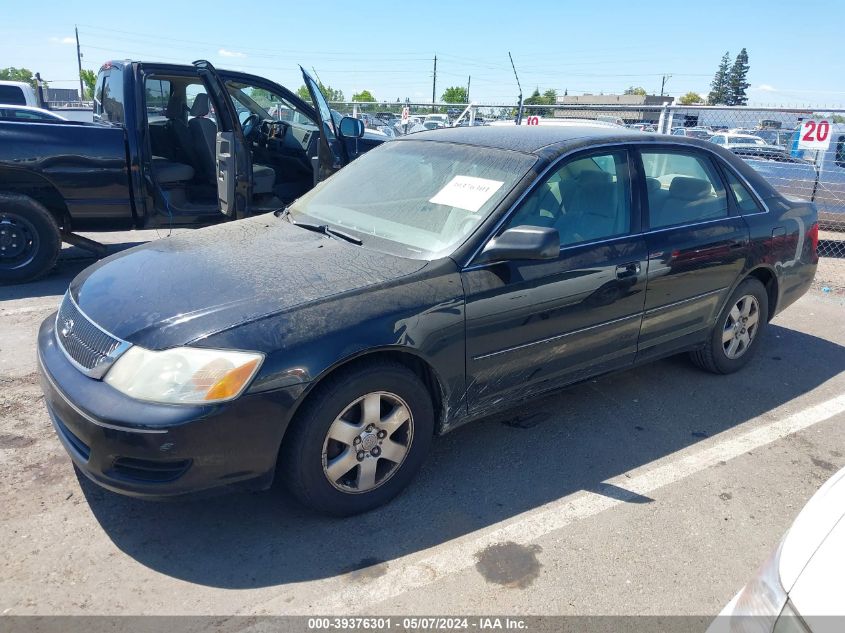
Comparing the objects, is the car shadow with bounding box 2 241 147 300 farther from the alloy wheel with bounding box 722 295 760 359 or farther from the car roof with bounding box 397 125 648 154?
the alloy wheel with bounding box 722 295 760 359

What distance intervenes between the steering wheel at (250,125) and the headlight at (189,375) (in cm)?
536

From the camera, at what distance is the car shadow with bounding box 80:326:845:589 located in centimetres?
272

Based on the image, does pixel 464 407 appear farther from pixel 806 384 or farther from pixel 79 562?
pixel 806 384

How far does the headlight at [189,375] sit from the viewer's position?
8.13 ft

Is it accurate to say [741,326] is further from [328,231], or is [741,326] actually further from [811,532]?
[811,532]

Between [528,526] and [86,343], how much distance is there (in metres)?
2.06

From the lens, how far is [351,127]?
269 inches

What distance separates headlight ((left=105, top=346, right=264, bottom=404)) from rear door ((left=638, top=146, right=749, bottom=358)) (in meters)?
2.39

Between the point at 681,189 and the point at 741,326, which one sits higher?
the point at 681,189

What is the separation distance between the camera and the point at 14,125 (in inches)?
230

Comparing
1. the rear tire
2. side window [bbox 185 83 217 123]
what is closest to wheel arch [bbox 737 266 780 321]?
the rear tire

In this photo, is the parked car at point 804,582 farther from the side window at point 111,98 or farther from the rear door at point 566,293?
the side window at point 111,98

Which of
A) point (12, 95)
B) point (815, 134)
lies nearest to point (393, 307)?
point (815, 134)

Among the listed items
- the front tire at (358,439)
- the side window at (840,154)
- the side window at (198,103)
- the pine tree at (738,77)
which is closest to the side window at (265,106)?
the side window at (198,103)
